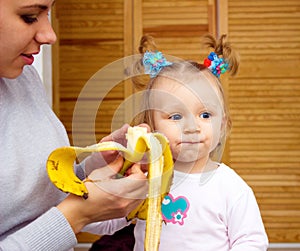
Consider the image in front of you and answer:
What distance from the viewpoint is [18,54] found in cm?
98

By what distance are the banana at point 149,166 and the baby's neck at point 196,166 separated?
1.32 ft

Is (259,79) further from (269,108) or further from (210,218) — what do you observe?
(210,218)

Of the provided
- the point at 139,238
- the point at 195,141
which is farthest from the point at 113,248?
the point at 195,141

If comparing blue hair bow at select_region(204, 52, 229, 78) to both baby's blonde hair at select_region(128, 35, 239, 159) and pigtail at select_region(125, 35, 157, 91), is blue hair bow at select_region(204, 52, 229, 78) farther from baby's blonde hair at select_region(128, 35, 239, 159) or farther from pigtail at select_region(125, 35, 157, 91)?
pigtail at select_region(125, 35, 157, 91)

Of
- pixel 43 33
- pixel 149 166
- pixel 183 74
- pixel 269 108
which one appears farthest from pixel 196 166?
pixel 269 108

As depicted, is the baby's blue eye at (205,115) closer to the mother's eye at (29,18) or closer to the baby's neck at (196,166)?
the baby's neck at (196,166)

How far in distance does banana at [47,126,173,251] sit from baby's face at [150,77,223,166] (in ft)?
1.08

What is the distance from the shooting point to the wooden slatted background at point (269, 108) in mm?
3195

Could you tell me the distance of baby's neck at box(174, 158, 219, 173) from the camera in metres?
1.45

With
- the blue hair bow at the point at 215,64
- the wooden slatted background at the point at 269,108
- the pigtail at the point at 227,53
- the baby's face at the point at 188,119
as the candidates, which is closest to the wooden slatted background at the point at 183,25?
the wooden slatted background at the point at 269,108

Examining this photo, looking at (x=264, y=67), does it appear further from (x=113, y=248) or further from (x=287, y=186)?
(x=113, y=248)

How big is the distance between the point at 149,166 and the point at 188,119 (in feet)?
1.36

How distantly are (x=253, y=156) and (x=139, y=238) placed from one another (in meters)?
1.92

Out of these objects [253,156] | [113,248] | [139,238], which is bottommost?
[113,248]
